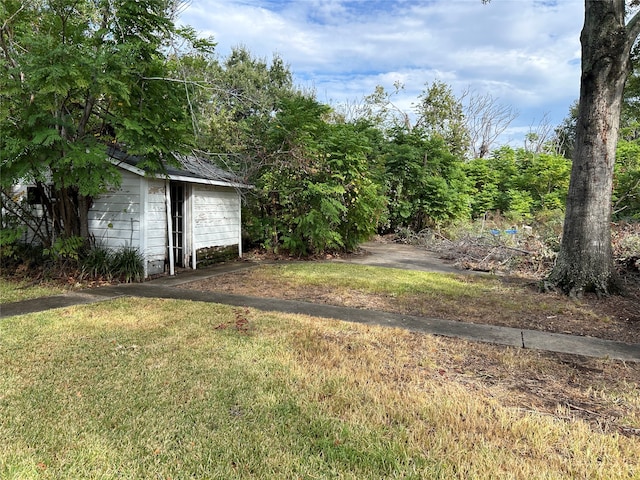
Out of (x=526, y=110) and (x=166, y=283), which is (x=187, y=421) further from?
(x=526, y=110)

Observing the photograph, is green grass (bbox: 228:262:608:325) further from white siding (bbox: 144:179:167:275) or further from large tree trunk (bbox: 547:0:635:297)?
white siding (bbox: 144:179:167:275)

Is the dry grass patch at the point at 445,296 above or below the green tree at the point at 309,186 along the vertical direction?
below

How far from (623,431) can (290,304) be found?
14.1 feet

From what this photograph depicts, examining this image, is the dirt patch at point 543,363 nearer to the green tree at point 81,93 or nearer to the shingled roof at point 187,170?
the shingled roof at point 187,170

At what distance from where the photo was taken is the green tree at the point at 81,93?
618 centimetres

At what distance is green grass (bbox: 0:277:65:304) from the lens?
624 centimetres

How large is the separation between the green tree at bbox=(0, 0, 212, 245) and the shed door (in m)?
Result: 1.97

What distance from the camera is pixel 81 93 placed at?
6.95m

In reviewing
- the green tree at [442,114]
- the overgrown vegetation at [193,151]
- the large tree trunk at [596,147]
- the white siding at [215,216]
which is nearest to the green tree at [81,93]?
the overgrown vegetation at [193,151]

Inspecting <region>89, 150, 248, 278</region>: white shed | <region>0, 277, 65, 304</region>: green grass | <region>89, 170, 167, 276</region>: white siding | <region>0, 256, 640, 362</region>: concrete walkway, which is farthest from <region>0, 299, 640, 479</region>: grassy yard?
<region>89, 150, 248, 278</region>: white shed

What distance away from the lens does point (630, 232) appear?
9.67 meters

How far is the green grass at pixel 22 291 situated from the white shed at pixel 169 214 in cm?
160

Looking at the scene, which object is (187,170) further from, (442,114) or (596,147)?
(442,114)

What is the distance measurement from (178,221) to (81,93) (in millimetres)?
3556
